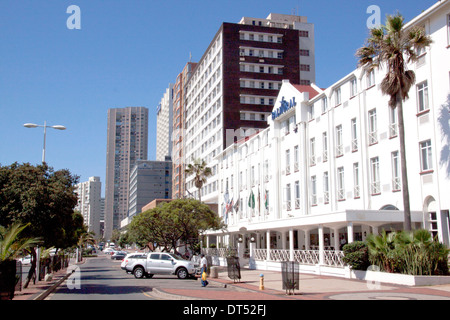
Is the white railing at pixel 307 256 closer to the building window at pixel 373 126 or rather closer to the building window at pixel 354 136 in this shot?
the building window at pixel 354 136

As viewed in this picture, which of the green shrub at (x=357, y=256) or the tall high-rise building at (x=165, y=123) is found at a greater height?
the tall high-rise building at (x=165, y=123)

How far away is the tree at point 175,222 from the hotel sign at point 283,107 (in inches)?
435

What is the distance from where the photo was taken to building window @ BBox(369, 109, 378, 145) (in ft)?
100

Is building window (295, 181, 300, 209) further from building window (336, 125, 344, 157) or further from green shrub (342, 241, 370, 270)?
green shrub (342, 241, 370, 270)

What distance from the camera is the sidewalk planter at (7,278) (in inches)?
613

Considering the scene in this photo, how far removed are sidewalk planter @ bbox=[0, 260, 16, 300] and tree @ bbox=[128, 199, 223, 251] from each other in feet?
81.5

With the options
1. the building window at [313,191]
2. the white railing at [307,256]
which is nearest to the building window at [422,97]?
the white railing at [307,256]

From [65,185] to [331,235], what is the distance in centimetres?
2118

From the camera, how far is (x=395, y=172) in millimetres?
28500

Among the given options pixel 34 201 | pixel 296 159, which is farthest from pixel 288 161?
pixel 34 201

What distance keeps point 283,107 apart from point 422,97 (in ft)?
57.9

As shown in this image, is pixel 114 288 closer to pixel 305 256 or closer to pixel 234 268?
pixel 234 268
